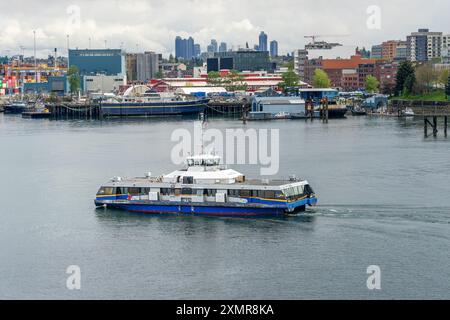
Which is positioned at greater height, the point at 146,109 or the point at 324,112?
the point at 324,112

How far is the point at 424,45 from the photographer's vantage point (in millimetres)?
147125

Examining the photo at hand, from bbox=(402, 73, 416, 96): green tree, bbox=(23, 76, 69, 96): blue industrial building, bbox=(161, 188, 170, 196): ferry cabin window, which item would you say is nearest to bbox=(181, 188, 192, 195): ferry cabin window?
bbox=(161, 188, 170, 196): ferry cabin window

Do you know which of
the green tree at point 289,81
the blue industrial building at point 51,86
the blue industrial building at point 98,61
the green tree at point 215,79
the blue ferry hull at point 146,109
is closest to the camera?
the blue ferry hull at point 146,109

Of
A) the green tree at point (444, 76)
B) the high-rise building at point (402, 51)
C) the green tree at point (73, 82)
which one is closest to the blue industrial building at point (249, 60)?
the high-rise building at point (402, 51)

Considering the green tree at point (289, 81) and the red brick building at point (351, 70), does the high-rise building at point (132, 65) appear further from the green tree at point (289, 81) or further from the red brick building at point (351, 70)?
the green tree at point (289, 81)

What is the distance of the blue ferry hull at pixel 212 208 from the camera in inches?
1034

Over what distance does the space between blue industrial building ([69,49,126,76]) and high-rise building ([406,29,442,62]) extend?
44.2 m

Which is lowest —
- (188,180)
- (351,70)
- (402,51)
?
(188,180)

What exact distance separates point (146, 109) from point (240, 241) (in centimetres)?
6865

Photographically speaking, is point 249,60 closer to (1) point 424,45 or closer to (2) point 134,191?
(1) point 424,45

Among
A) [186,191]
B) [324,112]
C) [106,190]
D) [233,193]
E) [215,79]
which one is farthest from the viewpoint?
[215,79]

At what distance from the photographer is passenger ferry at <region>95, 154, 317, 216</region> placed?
2630cm

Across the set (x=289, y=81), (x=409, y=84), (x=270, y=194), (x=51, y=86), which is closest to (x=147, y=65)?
(x=51, y=86)

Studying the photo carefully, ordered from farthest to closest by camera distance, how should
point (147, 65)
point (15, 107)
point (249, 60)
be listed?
point (147, 65)
point (249, 60)
point (15, 107)
